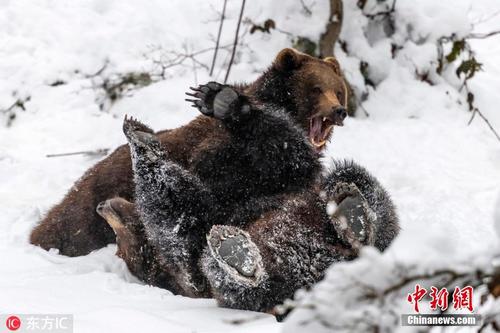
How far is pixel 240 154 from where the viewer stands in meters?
4.11

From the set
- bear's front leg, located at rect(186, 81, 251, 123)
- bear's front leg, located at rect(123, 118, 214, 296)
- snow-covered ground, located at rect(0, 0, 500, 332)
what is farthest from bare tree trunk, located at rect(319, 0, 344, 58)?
bear's front leg, located at rect(123, 118, 214, 296)

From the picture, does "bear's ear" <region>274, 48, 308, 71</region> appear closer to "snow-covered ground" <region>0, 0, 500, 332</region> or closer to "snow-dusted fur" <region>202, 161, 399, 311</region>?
"snow-dusted fur" <region>202, 161, 399, 311</region>

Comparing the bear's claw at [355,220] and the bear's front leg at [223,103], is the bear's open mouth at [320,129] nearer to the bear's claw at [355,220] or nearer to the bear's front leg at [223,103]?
the bear's front leg at [223,103]

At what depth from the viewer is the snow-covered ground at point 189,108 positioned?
22.9 feet

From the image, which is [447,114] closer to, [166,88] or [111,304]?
[166,88]

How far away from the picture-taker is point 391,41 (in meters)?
8.86

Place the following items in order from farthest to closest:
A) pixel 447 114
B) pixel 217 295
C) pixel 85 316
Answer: pixel 447 114 < pixel 217 295 < pixel 85 316

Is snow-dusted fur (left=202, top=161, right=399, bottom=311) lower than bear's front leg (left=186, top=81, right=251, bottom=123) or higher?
lower

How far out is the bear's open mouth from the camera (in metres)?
5.05

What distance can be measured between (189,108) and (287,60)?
3.27 metres

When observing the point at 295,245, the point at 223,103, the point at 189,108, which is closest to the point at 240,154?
the point at 223,103

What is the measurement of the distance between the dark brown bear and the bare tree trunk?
2.98 m

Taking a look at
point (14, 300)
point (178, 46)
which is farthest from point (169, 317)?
point (178, 46)

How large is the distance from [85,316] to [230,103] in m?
1.64
